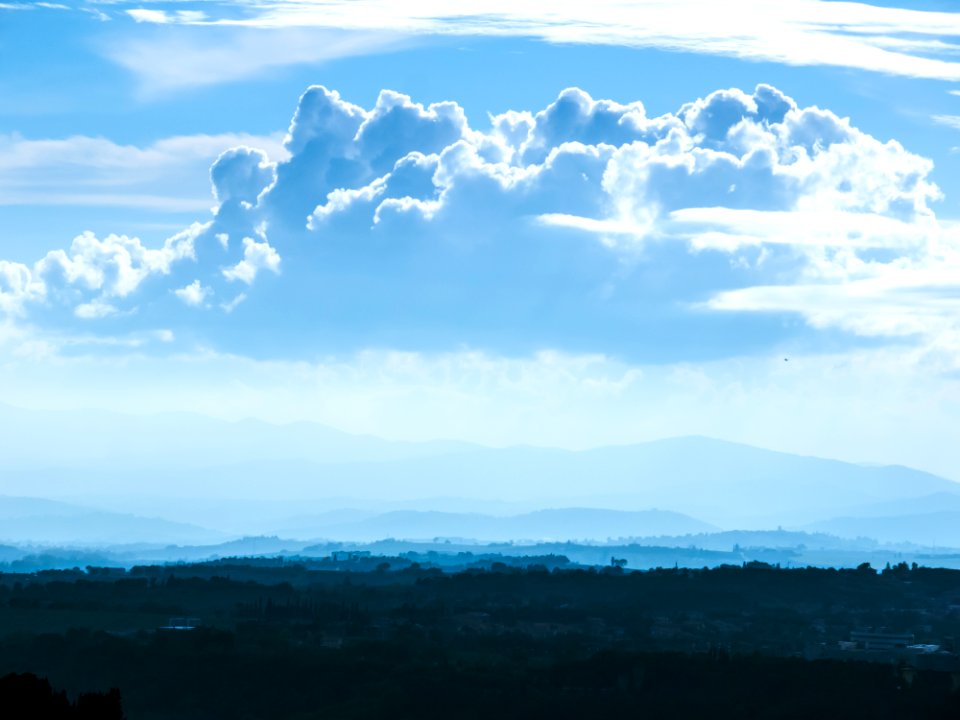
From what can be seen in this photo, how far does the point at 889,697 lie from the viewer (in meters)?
200

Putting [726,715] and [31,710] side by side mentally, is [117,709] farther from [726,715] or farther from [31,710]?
[726,715]

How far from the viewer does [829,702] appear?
199 meters

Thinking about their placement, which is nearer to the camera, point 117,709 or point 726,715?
point 117,709

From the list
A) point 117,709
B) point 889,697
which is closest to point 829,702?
point 889,697

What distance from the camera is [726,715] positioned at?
19938 centimetres

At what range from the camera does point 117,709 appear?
4350 inches

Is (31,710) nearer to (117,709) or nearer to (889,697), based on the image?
(117,709)

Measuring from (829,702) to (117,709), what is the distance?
108594 mm

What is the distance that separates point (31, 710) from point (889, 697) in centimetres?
11685

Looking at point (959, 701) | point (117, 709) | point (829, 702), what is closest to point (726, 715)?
point (829, 702)

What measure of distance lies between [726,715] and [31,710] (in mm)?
106620

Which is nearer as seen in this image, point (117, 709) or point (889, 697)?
point (117, 709)

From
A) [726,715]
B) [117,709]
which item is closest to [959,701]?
[726,715]

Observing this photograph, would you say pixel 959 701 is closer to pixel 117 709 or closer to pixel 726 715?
pixel 726 715
